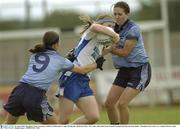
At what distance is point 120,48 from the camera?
37.8 feet

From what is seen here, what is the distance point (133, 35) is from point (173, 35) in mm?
21719

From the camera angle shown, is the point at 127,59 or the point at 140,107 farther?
the point at 140,107

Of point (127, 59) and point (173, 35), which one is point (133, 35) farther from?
point (173, 35)

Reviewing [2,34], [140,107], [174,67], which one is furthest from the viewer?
[2,34]

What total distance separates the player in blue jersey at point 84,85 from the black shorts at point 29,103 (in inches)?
20.2

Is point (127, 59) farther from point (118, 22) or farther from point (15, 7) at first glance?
point (15, 7)

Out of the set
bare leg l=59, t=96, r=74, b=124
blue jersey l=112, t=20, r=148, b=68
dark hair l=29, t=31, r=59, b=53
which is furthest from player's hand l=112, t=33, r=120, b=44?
bare leg l=59, t=96, r=74, b=124

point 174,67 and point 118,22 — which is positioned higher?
point 118,22

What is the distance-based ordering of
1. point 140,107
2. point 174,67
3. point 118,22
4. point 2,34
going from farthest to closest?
point 2,34 < point 174,67 < point 140,107 < point 118,22

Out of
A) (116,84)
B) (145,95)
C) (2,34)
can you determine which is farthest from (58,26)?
(116,84)

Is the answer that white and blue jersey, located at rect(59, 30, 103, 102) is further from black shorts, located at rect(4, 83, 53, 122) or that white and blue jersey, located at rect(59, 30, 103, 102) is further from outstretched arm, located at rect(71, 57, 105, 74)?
black shorts, located at rect(4, 83, 53, 122)

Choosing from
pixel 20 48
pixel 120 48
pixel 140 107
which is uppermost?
pixel 120 48

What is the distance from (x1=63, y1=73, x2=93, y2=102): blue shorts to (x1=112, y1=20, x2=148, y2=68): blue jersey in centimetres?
89

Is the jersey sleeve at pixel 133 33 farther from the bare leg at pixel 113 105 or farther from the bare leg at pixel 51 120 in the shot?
the bare leg at pixel 51 120
